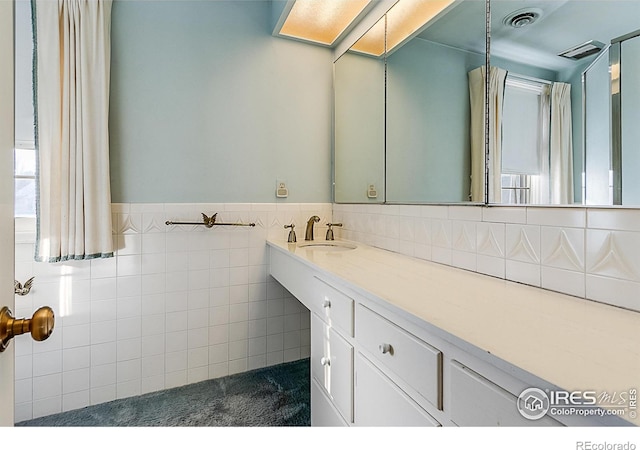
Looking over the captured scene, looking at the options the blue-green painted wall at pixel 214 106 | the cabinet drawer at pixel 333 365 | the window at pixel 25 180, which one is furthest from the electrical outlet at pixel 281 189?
the window at pixel 25 180

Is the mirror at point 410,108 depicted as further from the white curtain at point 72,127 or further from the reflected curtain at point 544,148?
the white curtain at point 72,127

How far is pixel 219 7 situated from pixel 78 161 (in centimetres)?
122

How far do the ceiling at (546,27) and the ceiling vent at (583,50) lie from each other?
10 millimetres

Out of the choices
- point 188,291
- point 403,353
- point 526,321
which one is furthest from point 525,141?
point 188,291

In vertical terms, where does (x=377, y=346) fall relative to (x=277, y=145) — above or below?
below

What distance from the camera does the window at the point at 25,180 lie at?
1.56 m

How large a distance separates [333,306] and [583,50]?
3.57ft

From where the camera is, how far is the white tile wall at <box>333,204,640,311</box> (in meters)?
0.81

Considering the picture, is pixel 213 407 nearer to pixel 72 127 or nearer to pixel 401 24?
pixel 72 127

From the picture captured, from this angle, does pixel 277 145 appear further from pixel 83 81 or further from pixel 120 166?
pixel 83 81

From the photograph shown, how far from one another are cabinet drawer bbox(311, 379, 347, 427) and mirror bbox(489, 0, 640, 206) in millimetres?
1000

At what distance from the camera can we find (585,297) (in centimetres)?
89
